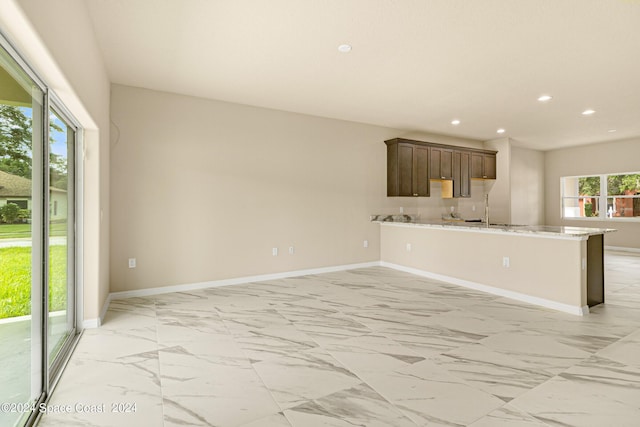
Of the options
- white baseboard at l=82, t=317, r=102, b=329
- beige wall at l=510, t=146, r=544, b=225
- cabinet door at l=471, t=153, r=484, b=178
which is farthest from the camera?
beige wall at l=510, t=146, r=544, b=225

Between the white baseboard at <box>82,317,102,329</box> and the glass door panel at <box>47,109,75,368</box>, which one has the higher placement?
the glass door panel at <box>47,109,75,368</box>

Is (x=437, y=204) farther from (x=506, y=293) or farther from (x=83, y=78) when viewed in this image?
(x=83, y=78)

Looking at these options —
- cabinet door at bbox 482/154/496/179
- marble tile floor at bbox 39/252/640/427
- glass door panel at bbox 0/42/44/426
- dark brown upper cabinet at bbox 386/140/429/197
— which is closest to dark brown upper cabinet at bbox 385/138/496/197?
dark brown upper cabinet at bbox 386/140/429/197

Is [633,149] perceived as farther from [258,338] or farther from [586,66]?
[258,338]

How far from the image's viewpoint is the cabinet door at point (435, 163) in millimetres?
6617

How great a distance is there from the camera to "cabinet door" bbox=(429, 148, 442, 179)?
6617 millimetres

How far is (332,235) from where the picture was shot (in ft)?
19.1

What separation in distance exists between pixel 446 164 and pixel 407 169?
1.09 metres

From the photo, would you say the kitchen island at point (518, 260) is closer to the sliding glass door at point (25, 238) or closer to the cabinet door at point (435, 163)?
the cabinet door at point (435, 163)

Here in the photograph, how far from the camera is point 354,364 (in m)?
2.48

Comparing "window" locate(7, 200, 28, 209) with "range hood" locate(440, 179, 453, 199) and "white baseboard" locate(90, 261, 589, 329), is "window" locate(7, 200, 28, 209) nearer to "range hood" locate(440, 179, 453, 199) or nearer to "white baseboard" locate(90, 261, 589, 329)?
"white baseboard" locate(90, 261, 589, 329)

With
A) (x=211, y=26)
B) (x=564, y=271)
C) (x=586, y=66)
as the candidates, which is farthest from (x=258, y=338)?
(x=586, y=66)

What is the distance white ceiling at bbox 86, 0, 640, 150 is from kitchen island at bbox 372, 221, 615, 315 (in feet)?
5.97

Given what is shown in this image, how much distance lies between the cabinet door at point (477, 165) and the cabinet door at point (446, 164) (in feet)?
2.34
